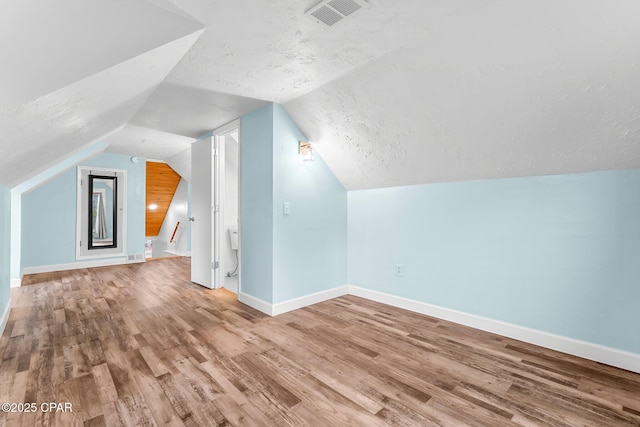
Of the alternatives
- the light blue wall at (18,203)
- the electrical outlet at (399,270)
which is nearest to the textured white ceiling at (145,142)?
the light blue wall at (18,203)

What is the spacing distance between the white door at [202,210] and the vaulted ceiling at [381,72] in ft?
4.31

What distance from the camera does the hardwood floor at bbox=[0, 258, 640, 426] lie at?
1.52 meters

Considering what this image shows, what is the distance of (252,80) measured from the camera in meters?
2.53

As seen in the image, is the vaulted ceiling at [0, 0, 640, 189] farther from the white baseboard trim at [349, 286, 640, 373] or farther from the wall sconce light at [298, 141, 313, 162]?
the white baseboard trim at [349, 286, 640, 373]

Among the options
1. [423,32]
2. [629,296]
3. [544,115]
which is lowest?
[629,296]

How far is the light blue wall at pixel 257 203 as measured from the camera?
309cm

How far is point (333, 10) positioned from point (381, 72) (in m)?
0.70

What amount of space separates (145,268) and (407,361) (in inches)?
200

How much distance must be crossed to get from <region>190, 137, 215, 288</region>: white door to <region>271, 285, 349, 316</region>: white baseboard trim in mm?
1432

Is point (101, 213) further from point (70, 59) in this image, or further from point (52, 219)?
point (70, 59)

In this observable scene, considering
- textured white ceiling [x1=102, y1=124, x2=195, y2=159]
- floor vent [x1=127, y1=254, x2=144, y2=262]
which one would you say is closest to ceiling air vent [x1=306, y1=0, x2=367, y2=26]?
textured white ceiling [x1=102, y1=124, x2=195, y2=159]

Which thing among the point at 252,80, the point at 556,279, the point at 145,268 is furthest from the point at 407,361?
the point at 145,268

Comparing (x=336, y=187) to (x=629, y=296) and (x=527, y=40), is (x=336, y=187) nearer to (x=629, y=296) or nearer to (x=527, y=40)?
(x=527, y=40)

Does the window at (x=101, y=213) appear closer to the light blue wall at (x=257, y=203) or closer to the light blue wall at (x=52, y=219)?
the light blue wall at (x=52, y=219)
